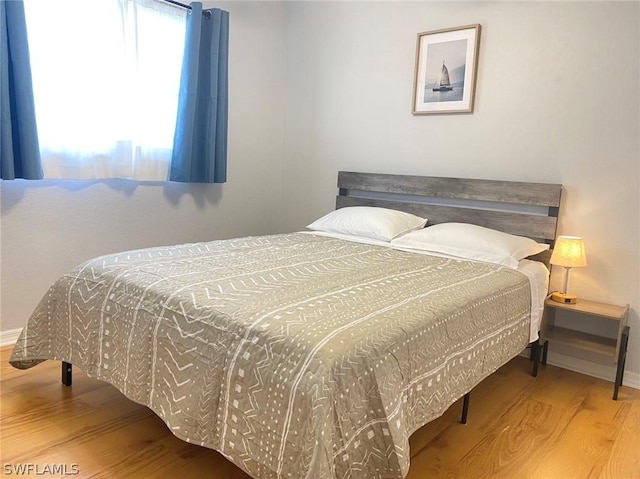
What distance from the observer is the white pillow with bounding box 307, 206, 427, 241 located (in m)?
3.03

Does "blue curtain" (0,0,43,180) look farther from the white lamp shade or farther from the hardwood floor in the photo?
the white lamp shade

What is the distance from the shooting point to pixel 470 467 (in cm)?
185

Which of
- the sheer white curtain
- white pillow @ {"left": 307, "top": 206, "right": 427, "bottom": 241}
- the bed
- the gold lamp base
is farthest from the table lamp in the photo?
the sheer white curtain

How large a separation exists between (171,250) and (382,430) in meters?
1.43

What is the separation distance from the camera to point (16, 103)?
2465 mm

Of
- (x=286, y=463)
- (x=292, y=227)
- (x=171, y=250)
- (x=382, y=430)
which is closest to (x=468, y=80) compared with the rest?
(x=292, y=227)

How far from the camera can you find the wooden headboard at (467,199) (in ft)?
9.32

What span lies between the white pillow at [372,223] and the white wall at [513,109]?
16.7 inches

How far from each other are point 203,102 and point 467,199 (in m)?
1.89

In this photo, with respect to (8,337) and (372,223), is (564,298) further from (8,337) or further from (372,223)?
(8,337)

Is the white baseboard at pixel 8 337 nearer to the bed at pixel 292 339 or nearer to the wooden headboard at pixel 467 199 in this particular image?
the bed at pixel 292 339

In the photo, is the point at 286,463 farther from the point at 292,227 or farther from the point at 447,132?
the point at 292,227

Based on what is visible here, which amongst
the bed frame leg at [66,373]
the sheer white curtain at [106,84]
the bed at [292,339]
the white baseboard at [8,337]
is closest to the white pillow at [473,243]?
the bed at [292,339]

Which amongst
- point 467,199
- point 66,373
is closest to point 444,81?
point 467,199
